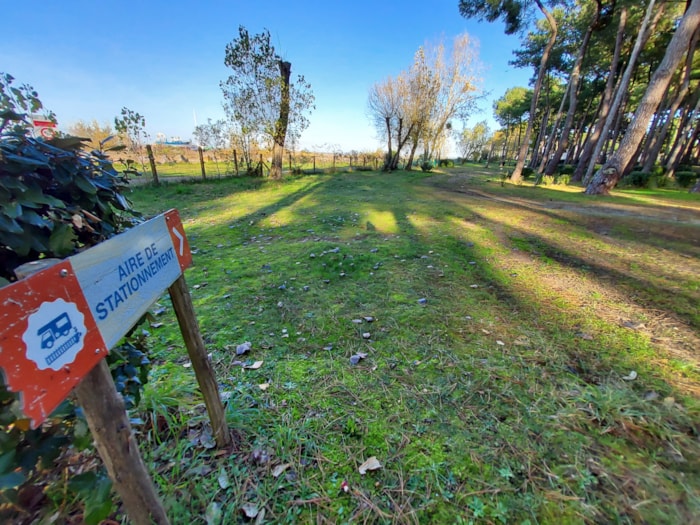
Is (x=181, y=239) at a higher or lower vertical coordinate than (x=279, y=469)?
higher

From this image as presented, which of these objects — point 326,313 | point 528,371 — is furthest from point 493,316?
point 326,313

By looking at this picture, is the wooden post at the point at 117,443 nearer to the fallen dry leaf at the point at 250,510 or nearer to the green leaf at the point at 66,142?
the fallen dry leaf at the point at 250,510

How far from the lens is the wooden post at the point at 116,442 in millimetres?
748

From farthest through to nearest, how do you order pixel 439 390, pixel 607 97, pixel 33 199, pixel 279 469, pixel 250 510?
pixel 607 97, pixel 439 390, pixel 279 469, pixel 250 510, pixel 33 199

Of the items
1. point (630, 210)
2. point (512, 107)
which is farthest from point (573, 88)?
point (512, 107)

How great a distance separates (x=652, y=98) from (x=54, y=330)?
1378 centimetres

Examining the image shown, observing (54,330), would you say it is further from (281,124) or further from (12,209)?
(281,124)

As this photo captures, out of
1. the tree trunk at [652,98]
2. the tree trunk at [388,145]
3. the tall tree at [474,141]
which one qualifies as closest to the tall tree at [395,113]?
A: the tree trunk at [388,145]

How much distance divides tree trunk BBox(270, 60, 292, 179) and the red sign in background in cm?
1481

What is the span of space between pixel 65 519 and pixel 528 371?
2.51m

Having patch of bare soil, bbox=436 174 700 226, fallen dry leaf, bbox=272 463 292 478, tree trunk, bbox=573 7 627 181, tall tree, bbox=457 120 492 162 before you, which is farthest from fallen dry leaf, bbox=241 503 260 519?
tall tree, bbox=457 120 492 162

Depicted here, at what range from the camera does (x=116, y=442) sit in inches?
32.2

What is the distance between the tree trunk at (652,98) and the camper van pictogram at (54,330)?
13.4 metres

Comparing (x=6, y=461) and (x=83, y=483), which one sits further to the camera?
(x=83, y=483)
